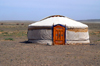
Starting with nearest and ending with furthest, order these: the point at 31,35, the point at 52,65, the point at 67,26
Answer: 1. the point at 52,65
2. the point at 67,26
3. the point at 31,35

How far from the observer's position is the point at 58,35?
44.4ft

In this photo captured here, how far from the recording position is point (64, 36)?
13.6 m

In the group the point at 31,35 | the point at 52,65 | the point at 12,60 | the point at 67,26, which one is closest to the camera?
the point at 52,65

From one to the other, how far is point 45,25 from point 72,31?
1999mm

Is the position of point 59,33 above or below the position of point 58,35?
above

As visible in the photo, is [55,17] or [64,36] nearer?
[64,36]

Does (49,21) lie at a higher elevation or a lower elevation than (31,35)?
higher

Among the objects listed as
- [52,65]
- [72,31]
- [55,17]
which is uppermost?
[55,17]

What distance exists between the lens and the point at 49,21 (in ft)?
46.9

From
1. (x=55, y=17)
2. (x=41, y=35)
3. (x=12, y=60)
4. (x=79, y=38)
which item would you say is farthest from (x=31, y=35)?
(x=12, y=60)

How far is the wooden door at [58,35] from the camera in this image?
13.5 metres

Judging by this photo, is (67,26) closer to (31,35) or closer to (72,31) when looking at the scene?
(72,31)

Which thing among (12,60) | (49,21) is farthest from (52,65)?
(49,21)

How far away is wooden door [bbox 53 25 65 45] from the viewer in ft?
44.3
